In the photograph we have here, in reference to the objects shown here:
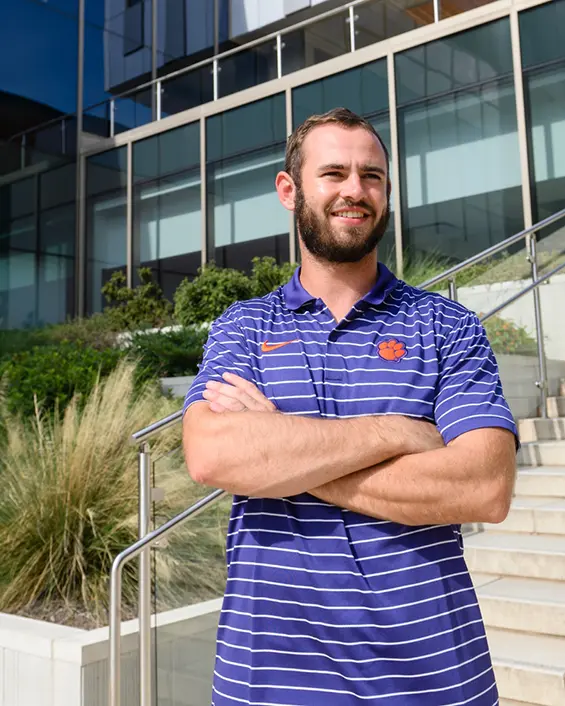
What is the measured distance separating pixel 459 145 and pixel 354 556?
1139 centimetres

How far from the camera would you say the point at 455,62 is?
11883 mm

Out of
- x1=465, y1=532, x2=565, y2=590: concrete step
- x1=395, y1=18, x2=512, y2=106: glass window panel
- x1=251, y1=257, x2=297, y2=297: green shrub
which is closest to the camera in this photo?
x1=465, y1=532, x2=565, y2=590: concrete step

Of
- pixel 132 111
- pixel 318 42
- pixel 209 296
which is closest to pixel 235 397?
pixel 209 296

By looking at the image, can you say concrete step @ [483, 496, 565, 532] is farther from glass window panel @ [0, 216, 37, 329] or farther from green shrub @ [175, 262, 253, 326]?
glass window panel @ [0, 216, 37, 329]

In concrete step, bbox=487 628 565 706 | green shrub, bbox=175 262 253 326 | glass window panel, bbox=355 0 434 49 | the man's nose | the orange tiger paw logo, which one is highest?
glass window panel, bbox=355 0 434 49

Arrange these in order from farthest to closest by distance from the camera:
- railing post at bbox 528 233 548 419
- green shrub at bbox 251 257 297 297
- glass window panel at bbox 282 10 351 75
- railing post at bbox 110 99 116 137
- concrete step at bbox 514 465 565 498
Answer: railing post at bbox 110 99 116 137 → glass window panel at bbox 282 10 351 75 → green shrub at bbox 251 257 297 297 → railing post at bbox 528 233 548 419 → concrete step at bbox 514 465 565 498

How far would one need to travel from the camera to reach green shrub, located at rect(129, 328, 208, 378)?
9359 mm

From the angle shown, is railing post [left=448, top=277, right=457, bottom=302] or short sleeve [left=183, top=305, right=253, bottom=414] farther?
railing post [left=448, top=277, right=457, bottom=302]

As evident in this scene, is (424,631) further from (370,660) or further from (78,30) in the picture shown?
(78,30)

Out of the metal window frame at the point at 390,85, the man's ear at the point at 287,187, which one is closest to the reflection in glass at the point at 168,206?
the metal window frame at the point at 390,85

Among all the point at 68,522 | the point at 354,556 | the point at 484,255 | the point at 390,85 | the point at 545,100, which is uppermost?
the point at 390,85

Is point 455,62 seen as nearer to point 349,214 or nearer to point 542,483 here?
point 542,483

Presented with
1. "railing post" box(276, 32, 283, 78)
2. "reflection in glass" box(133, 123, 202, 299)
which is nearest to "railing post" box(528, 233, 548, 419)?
"railing post" box(276, 32, 283, 78)

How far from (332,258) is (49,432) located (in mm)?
4048
